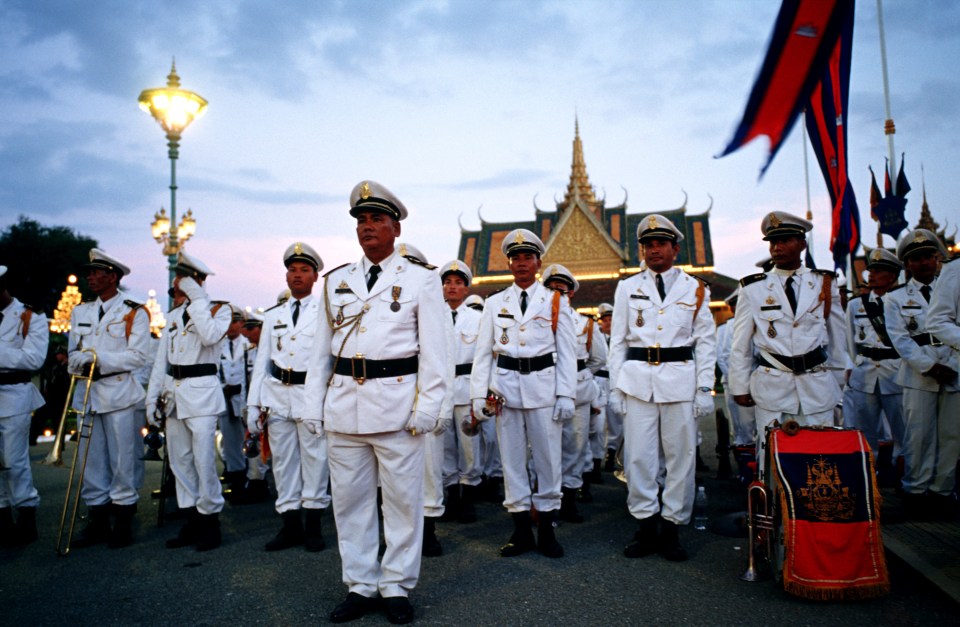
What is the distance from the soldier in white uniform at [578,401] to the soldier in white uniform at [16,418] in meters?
4.71

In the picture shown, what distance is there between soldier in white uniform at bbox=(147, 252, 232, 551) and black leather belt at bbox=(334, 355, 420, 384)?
2.27 m

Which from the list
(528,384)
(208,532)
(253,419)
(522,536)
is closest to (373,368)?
(528,384)

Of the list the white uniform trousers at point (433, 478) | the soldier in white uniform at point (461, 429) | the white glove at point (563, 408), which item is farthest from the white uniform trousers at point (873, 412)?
the white uniform trousers at point (433, 478)

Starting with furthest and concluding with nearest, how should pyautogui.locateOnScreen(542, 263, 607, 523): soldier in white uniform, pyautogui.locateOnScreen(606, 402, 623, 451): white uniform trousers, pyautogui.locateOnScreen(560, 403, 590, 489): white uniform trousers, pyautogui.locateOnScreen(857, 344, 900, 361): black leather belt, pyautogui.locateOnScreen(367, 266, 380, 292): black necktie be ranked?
pyautogui.locateOnScreen(606, 402, 623, 451): white uniform trousers, pyautogui.locateOnScreen(857, 344, 900, 361): black leather belt, pyautogui.locateOnScreen(560, 403, 590, 489): white uniform trousers, pyautogui.locateOnScreen(542, 263, 607, 523): soldier in white uniform, pyautogui.locateOnScreen(367, 266, 380, 292): black necktie

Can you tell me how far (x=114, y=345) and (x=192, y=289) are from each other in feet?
2.98

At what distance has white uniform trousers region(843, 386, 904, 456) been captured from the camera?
6.92 metres

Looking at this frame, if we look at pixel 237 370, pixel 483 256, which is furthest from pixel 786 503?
pixel 483 256

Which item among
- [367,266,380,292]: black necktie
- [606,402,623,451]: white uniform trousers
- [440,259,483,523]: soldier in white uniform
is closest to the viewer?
[367,266,380,292]: black necktie

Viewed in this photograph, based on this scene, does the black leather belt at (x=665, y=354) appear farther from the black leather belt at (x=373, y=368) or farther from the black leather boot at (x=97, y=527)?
the black leather boot at (x=97, y=527)

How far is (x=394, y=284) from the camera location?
3713mm

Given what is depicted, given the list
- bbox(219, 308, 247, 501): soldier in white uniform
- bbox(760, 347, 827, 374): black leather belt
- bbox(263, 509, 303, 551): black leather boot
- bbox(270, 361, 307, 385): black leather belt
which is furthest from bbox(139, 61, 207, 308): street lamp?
bbox(760, 347, 827, 374): black leather belt

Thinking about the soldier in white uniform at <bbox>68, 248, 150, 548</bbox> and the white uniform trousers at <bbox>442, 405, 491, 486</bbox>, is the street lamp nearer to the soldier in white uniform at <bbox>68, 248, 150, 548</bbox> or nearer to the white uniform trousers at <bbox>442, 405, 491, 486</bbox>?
the soldier in white uniform at <bbox>68, 248, 150, 548</bbox>

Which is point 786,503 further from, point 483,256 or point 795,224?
point 483,256

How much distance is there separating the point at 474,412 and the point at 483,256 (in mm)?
32757
